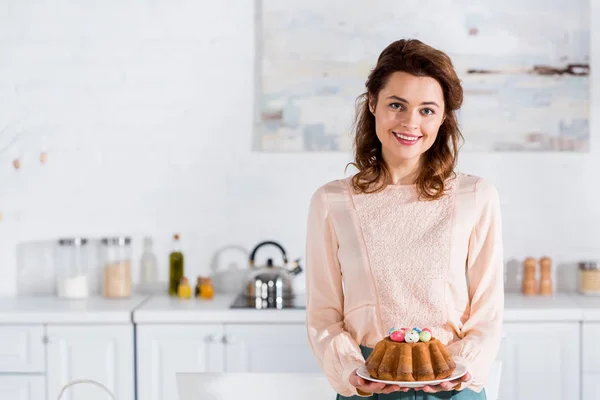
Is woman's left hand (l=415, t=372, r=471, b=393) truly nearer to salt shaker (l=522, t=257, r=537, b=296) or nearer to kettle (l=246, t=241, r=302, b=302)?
kettle (l=246, t=241, r=302, b=302)

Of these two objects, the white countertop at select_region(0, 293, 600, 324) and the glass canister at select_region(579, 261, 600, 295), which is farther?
the glass canister at select_region(579, 261, 600, 295)

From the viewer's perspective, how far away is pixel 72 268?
10.8ft

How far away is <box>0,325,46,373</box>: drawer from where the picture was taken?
9.50 ft

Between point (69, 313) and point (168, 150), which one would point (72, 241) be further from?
point (168, 150)

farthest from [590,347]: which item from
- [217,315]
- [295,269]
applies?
[217,315]

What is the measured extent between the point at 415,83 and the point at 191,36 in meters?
2.02

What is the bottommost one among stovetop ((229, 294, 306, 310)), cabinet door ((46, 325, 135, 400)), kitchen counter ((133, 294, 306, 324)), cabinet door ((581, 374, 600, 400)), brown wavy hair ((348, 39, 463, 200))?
cabinet door ((581, 374, 600, 400))

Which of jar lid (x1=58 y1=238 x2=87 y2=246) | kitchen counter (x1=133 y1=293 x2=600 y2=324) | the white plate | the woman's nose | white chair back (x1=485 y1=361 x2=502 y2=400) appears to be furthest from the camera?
jar lid (x1=58 y1=238 x2=87 y2=246)

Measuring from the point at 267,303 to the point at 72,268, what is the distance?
947mm

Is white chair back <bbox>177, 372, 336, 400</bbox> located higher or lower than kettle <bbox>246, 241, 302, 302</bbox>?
lower

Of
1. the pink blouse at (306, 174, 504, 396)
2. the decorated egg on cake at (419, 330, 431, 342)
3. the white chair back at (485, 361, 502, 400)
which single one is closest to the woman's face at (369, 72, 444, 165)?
the pink blouse at (306, 174, 504, 396)

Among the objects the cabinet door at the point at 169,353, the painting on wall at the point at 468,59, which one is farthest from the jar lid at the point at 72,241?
the painting on wall at the point at 468,59

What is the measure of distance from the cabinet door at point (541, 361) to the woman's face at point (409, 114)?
1.60 meters

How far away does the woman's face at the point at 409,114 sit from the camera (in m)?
1.48
